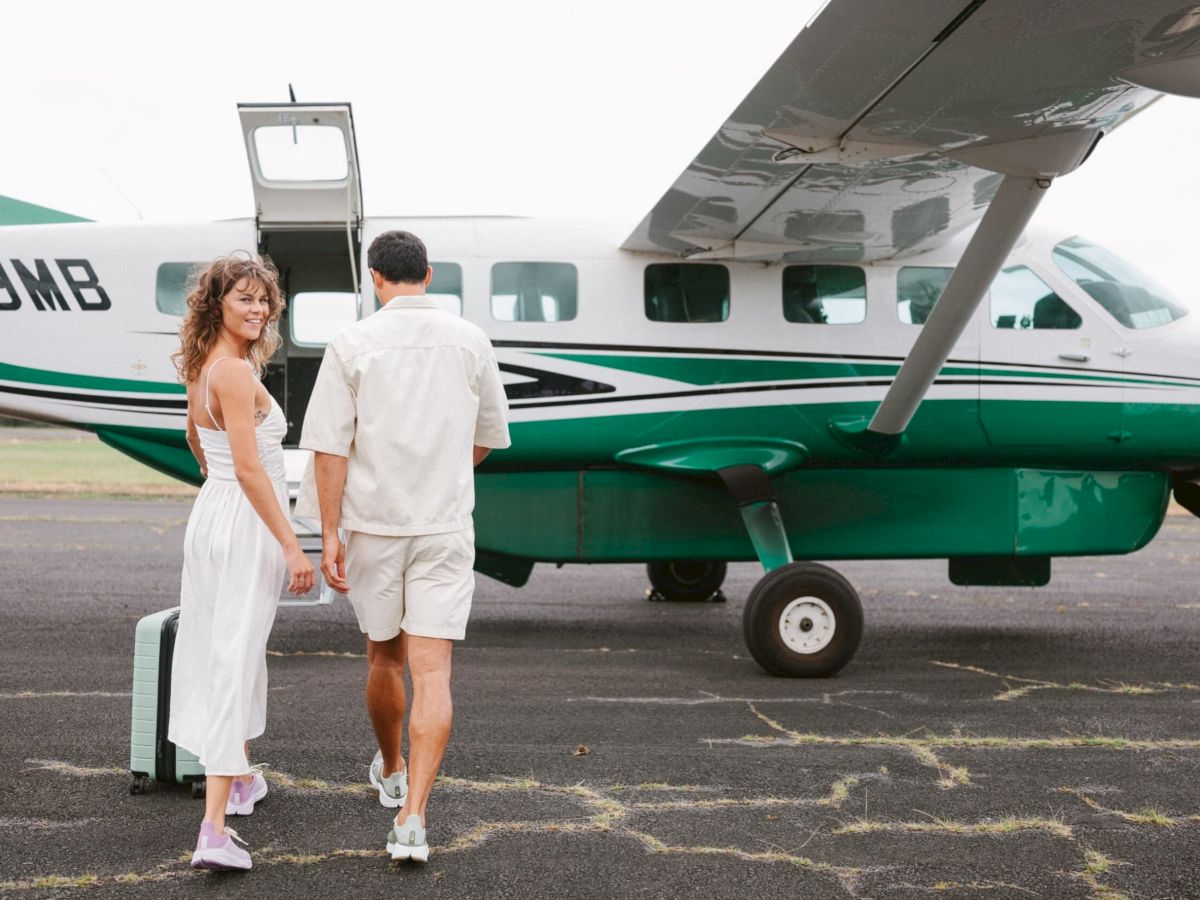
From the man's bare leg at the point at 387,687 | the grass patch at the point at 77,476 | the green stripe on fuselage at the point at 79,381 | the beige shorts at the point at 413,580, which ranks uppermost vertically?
the green stripe on fuselage at the point at 79,381

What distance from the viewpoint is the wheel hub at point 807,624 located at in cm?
675

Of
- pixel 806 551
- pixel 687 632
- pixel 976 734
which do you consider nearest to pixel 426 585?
pixel 976 734

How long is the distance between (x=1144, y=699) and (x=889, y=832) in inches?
114

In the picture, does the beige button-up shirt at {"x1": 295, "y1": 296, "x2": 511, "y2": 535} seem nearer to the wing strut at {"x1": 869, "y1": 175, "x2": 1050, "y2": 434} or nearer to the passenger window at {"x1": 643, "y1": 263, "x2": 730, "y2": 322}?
the wing strut at {"x1": 869, "y1": 175, "x2": 1050, "y2": 434}

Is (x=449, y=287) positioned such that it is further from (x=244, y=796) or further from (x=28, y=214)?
(x=244, y=796)

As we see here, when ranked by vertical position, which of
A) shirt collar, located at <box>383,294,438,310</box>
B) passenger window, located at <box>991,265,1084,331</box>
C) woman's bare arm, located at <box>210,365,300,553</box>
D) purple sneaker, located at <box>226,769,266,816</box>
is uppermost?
passenger window, located at <box>991,265,1084,331</box>

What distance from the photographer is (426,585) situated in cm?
370

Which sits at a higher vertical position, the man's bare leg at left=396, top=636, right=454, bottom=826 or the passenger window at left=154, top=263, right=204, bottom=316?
the passenger window at left=154, top=263, right=204, bottom=316

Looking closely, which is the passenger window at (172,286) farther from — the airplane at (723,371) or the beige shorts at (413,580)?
the beige shorts at (413,580)

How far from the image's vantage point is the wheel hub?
22.2 ft

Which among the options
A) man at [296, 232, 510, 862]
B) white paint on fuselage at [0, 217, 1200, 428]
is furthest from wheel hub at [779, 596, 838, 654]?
man at [296, 232, 510, 862]

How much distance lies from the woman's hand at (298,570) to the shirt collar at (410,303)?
847 mm

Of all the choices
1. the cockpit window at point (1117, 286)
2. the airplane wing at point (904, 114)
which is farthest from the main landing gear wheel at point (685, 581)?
the cockpit window at point (1117, 286)

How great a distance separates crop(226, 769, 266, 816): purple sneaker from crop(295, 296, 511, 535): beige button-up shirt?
45.1 inches
